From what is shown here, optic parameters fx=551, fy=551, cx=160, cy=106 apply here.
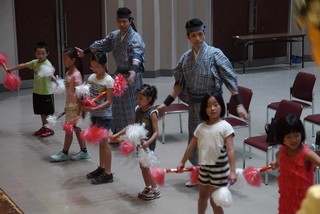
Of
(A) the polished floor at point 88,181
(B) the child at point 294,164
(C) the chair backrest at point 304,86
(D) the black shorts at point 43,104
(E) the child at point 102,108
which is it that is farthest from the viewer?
(D) the black shorts at point 43,104

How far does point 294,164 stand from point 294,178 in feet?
0.31

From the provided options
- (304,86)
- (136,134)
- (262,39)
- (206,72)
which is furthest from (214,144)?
(262,39)

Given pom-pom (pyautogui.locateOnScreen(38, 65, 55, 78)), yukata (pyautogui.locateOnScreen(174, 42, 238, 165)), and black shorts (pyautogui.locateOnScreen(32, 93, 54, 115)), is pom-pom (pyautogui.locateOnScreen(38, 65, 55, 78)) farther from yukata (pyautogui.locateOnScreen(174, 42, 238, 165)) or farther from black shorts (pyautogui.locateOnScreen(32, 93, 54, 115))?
yukata (pyautogui.locateOnScreen(174, 42, 238, 165))

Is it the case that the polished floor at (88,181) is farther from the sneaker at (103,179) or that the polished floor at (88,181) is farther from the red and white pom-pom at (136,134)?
the red and white pom-pom at (136,134)

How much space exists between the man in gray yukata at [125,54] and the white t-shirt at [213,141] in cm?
221

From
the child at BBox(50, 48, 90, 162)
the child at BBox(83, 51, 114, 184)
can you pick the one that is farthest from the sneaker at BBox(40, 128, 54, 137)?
the child at BBox(83, 51, 114, 184)

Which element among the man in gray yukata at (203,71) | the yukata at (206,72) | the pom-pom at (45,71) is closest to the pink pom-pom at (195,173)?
the man in gray yukata at (203,71)

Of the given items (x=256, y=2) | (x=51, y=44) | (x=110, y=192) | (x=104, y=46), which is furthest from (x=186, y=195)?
(x=256, y=2)

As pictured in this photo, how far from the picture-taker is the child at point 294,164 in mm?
3762

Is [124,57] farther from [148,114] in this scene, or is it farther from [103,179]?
[148,114]

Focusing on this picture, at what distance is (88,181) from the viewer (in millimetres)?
6043

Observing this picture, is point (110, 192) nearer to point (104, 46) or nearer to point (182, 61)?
point (182, 61)

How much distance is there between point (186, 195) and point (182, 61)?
1.36 m

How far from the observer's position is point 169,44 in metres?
11.9
